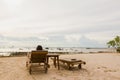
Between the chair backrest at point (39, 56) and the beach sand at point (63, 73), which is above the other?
the chair backrest at point (39, 56)

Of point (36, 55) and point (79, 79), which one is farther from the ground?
point (36, 55)

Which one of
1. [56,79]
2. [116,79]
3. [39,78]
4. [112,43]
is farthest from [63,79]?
[112,43]

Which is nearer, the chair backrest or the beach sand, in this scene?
the beach sand

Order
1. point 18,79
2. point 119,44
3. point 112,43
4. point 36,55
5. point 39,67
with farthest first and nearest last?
point 112,43 < point 119,44 < point 39,67 < point 36,55 < point 18,79

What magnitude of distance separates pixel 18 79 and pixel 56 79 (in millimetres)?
1706

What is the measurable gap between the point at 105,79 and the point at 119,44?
5186 cm

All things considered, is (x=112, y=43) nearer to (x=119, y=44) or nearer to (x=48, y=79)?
(x=119, y=44)

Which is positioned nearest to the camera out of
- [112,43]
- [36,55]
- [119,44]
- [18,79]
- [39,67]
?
[18,79]

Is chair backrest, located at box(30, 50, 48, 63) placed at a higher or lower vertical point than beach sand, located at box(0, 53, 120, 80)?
higher

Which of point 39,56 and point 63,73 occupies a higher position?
point 39,56

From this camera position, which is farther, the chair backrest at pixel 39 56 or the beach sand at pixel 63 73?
the chair backrest at pixel 39 56

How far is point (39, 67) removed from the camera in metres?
10.2

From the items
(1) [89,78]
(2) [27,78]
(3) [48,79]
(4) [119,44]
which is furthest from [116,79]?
(4) [119,44]

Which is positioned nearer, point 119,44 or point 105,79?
point 105,79
